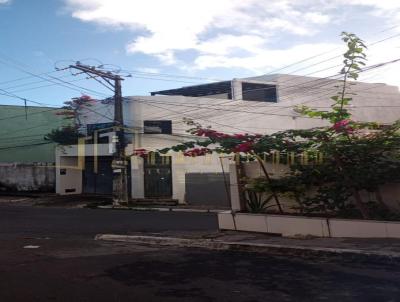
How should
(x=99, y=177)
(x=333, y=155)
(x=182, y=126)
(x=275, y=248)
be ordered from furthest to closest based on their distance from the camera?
1. (x=99, y=177)
2. (x=182, y=126)
3. (x=333, y=155)
4. (x=275, y=248)

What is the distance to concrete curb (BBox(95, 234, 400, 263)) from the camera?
336 inches

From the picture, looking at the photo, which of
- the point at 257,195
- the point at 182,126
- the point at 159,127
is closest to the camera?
the point at 257,195

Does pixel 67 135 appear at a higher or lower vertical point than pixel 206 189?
higher

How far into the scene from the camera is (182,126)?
3228 cm

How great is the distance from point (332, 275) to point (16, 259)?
5.74 m

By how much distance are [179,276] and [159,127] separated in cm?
2476

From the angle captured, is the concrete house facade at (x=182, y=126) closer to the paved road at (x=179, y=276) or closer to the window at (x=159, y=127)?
the window at (x=159, y=127)

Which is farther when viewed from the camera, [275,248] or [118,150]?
[118,150]

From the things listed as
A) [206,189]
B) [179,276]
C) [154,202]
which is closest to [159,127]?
[154,202]

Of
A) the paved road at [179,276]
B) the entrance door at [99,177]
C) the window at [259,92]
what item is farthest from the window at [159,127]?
the paved road at [179,276]

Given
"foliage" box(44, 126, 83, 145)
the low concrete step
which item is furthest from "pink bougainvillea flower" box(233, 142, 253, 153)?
"foliage" box(44, 126, 83, 145)

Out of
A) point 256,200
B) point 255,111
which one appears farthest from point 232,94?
point 256,200

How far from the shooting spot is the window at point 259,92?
3750 centimetres

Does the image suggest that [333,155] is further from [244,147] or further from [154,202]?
[154,202]
